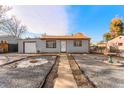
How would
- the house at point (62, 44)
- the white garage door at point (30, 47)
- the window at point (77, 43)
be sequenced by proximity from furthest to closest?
the white garage door at point (30, 47)
the window at point (77, 43)
the house at point (62, 44)

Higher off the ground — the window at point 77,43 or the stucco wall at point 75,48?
the window at point 77,43

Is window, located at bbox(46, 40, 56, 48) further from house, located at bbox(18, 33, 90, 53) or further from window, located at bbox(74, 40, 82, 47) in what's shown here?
window, located at bbox(74, 40, 82, 47)

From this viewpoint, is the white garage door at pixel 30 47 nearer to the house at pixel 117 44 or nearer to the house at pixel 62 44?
the house at pixel 62 44

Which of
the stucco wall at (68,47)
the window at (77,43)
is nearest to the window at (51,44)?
the stucco wall at (68,47)

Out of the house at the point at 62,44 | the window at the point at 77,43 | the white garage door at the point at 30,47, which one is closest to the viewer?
the house at the point at 62,44

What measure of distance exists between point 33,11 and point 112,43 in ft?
46.4

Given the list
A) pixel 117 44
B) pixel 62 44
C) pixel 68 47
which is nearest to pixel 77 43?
pixel 68 47

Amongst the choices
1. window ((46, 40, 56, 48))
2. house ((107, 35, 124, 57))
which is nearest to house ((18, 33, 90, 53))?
window ((46, 40, 56, 48))

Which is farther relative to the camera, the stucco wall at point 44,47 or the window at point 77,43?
the window at point 77,43

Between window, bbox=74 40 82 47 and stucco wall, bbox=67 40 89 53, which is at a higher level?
window, bbox=74 40 82 47

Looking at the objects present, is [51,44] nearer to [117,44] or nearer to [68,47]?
[68,47]

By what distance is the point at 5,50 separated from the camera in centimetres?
2428

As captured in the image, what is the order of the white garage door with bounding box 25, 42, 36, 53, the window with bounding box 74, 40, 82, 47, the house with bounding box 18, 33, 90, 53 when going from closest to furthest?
the house with bounding box 18, 33, 90, 53
the window with bounding box 74, 40, 82, 47
the white garage door with bounding box 25, 42, 36, 53
